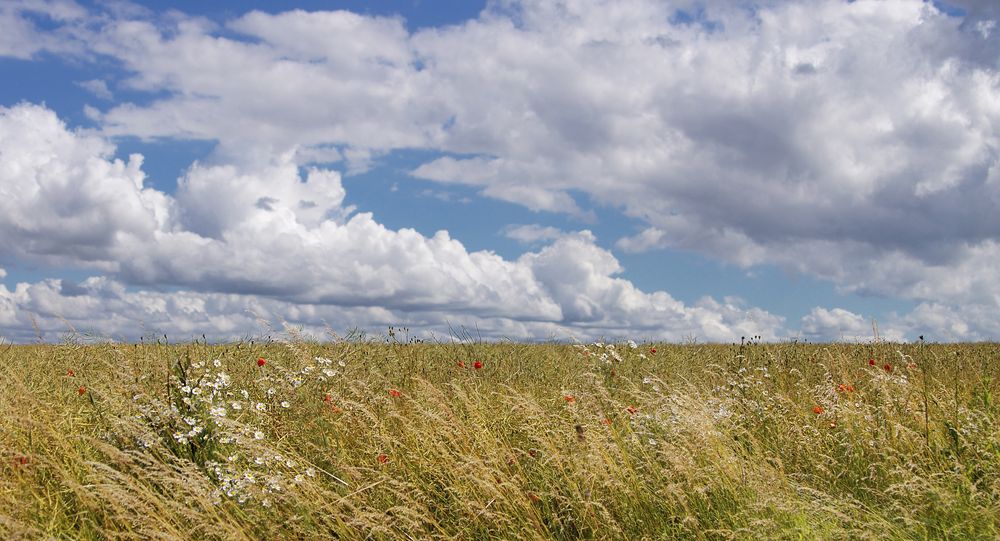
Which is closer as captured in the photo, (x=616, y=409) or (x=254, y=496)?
(x=254, y=496)

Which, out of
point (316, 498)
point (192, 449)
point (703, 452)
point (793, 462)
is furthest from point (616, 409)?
point (192, 449)

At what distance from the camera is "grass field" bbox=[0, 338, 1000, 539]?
14.0ft

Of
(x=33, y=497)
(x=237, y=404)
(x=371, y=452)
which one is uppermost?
(x=237, y=404)

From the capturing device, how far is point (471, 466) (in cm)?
493

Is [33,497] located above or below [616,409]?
below

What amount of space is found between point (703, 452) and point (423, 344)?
19.1ft

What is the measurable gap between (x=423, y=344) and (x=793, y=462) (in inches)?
222

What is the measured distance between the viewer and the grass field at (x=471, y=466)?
4273mm

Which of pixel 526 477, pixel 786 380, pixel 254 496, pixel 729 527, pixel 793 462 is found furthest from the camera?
pixel 786 380

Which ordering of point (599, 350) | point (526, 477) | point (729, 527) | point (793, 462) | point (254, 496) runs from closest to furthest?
point (729, 527), point (254, 496), point (526, 477), point (793, 462), point (599, 350)

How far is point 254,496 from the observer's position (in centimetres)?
472

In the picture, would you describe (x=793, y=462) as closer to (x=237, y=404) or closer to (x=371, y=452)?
(x=371, y=452)

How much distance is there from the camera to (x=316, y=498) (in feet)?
15.8

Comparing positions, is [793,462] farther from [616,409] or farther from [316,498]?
[316,498]
